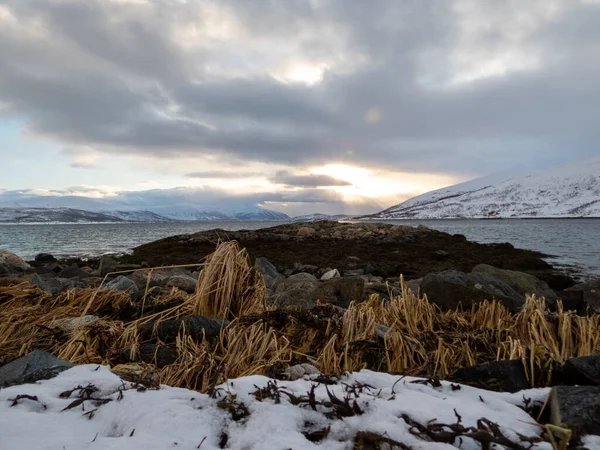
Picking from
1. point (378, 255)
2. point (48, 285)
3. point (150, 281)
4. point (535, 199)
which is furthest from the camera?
point (535, 199)

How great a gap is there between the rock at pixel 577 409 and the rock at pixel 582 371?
0.40 meters

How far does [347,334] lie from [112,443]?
195 centimetres

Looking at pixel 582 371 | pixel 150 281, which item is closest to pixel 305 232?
pixel 150 281

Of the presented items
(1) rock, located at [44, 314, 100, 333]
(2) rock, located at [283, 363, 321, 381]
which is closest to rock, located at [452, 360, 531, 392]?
(2) rock, located at [283, 363, 321, 381]

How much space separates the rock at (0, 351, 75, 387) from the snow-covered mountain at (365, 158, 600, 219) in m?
154

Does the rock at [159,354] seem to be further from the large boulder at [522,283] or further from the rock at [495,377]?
the large boulder at [522,283]

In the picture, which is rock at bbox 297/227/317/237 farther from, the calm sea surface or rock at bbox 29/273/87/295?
rock at bbox 29/273/87/295

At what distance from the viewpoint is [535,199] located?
164m

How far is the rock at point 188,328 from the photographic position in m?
2.95

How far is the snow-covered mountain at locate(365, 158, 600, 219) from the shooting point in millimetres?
140900

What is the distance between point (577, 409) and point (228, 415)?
1.32 metres

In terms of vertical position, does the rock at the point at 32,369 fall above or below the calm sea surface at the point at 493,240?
above

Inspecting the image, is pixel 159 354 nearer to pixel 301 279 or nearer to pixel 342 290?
pixel 342 290

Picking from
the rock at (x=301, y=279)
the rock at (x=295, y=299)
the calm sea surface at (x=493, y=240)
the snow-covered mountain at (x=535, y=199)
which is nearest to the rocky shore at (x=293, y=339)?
the rock at (x=295, y=299)
